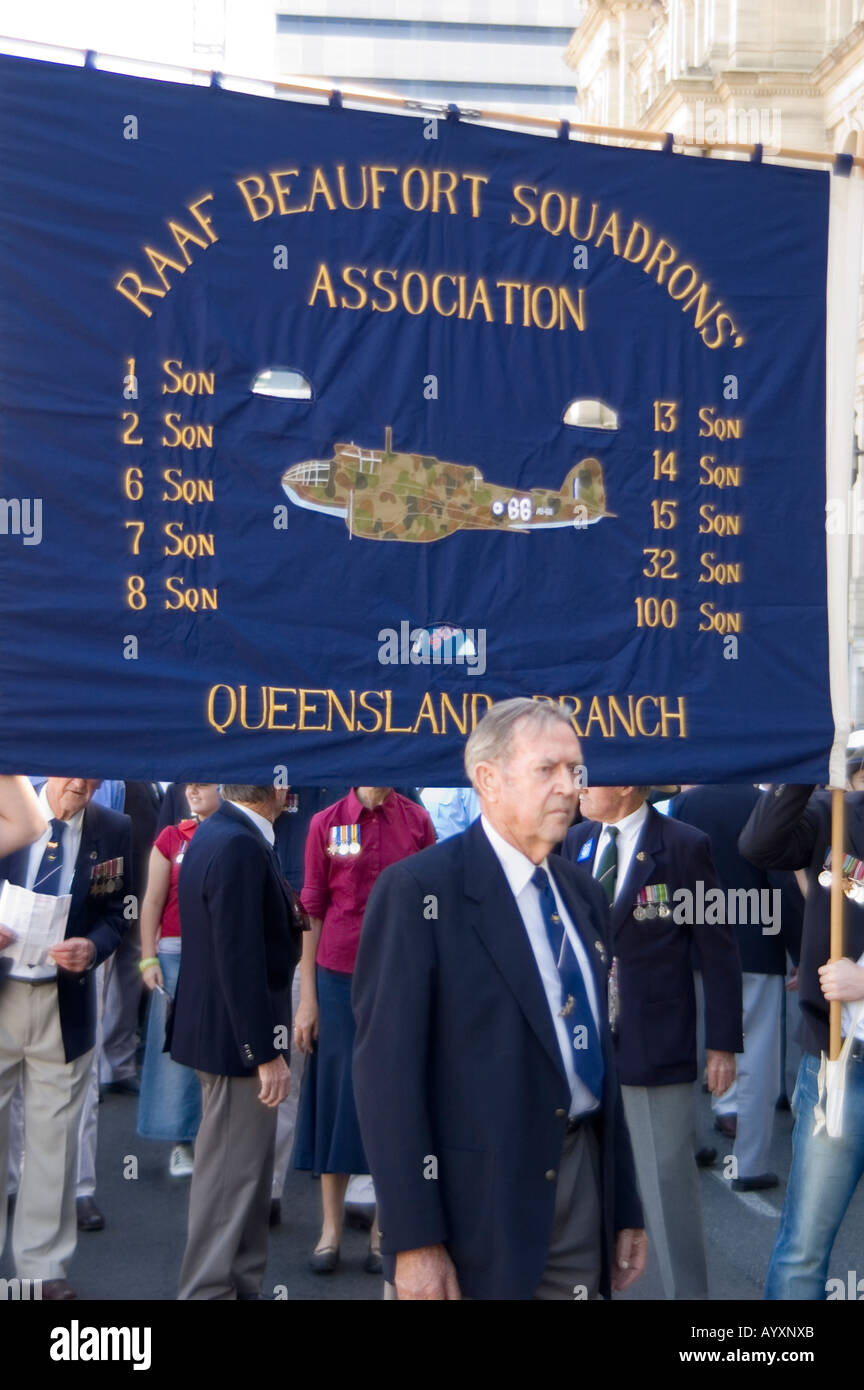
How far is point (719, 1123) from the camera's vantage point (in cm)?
779

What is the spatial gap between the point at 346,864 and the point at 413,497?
7.93 ft

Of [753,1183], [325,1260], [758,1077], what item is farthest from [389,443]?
[753,1183]

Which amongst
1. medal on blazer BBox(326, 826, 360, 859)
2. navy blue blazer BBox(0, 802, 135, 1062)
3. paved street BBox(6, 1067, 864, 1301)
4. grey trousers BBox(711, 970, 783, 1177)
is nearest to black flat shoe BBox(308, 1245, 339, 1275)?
paved street BBox(6, 1067, 864, 1301)

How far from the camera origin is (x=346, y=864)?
20.3 ft

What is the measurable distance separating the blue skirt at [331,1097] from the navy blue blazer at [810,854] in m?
2.12

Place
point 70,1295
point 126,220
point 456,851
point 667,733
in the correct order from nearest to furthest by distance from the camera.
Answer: point 456,851 < point 126,220 < point 667,733 < point 70,1295

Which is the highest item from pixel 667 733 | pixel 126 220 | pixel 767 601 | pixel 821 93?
pixel 821 93

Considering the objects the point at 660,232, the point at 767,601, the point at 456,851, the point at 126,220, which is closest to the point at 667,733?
the point at 767,601

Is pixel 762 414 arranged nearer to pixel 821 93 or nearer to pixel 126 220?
pixel 126 220

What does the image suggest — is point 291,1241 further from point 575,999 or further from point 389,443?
point 389,443

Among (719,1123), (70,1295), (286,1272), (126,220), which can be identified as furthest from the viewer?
(719,1123)

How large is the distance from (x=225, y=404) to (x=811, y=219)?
1.92 m

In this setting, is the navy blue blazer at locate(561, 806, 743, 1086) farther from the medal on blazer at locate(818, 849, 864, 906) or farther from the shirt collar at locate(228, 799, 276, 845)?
the shirt collar at locate(228, 799, 276, 845)
